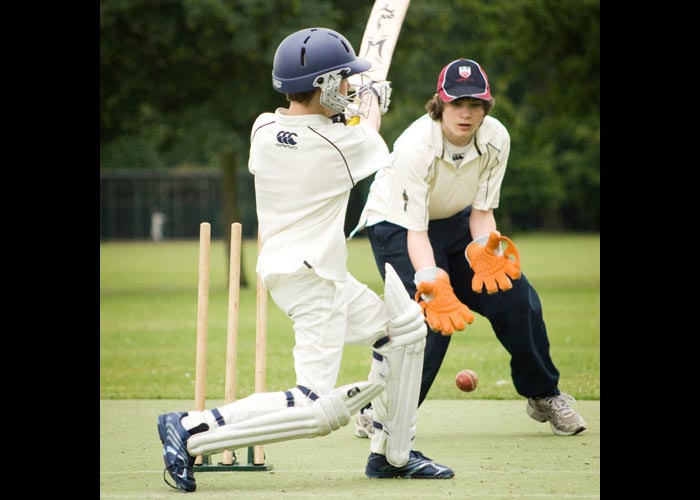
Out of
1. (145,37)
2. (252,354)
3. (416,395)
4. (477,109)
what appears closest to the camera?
(416,395)

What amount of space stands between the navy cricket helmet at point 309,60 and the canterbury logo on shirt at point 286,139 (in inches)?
5.8

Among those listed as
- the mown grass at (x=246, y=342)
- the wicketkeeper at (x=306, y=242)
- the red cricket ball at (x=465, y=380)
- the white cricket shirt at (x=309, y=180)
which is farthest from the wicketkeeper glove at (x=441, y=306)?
the mown grass at (x=246, y=342)

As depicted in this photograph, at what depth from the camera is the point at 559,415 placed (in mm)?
5391

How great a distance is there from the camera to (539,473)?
14.8ft

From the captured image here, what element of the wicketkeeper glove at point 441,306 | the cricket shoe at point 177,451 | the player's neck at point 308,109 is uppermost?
the player's neck at point 308,109

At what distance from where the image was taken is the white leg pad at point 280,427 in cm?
404

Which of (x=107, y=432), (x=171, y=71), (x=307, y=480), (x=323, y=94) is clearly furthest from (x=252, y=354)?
(x=171, y=71)

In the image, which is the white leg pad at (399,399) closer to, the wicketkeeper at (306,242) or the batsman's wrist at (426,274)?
the wicketkeeper at (306,242)

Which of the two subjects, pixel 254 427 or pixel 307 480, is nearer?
pixel 254 427

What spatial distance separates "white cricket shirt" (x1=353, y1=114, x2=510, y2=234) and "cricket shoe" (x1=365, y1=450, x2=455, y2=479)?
3.25ft

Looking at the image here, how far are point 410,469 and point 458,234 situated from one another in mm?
1268

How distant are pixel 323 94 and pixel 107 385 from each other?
13.3ft

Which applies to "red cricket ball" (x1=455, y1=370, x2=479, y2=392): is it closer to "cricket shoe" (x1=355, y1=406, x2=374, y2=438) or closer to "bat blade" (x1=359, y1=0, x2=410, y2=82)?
"cricket shoe" (x1=355, y1=406, x2=374, y2=438)

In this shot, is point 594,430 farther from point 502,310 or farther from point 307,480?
point 307,480
